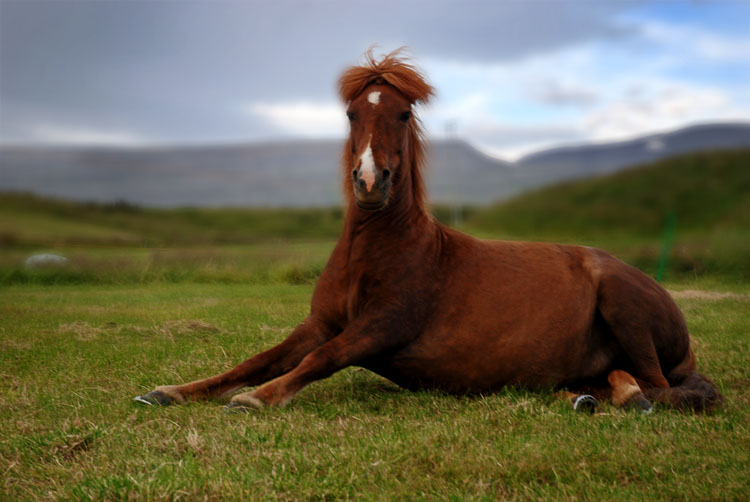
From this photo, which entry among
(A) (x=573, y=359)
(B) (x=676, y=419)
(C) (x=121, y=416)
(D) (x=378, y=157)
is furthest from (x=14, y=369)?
(B) (x=676, y=419)

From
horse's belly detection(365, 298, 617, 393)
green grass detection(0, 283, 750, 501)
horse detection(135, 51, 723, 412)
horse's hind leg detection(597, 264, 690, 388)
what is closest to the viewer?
green grass detection(0, 283, 750, 501)

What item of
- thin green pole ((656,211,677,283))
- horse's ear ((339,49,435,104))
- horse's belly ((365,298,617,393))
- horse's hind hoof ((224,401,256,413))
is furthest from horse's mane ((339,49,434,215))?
thin green pole ((656,211,677,283))

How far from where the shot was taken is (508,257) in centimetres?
505

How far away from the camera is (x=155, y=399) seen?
14.4 ft

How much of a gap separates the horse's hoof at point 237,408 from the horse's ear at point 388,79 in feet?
7.50

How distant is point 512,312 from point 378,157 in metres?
1.55

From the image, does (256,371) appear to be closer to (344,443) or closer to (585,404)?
(344,443)

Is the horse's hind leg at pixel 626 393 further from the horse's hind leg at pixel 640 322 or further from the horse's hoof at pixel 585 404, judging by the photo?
the horse's hoof at pixel 585 404

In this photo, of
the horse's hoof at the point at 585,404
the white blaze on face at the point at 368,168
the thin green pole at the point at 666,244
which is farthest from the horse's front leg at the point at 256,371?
the thin green pole at the point at 666,244

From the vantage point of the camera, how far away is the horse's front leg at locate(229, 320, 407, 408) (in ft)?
13.9

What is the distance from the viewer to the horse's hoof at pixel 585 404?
433 cm

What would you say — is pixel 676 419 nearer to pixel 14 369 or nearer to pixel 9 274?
pixel 14 369

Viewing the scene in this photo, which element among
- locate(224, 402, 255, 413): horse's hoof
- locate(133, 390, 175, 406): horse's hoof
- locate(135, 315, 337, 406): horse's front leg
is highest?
locate(135, 315, 337, 406): horse's front leg

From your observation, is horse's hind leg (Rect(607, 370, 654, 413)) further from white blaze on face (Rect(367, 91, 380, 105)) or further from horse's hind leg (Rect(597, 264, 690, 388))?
white blaze on face (Rect(367, 91, 380, 105))
